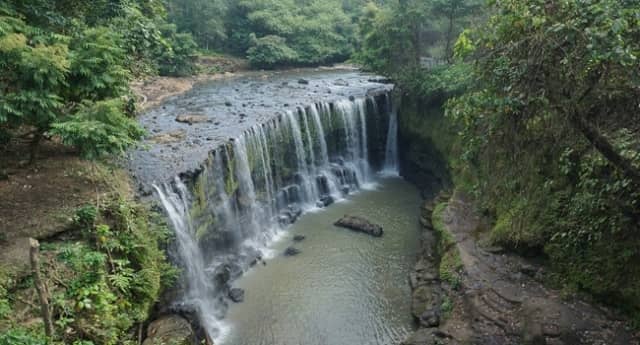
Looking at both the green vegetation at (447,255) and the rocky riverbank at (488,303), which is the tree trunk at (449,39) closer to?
the green vegetation at (447,255)

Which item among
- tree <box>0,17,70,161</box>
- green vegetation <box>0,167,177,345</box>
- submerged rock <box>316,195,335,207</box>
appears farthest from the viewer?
submerged rock <box>316,195,335,207</box>

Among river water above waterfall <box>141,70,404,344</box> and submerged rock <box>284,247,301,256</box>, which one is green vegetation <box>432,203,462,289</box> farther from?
submerged rock <box>284,247,301,256</box>

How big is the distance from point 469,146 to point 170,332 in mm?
6258

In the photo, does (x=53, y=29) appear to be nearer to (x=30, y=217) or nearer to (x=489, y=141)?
(x=30, y=217)

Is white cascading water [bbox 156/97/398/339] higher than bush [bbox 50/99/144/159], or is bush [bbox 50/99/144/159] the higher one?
bush [bbox 50/99/144/159]

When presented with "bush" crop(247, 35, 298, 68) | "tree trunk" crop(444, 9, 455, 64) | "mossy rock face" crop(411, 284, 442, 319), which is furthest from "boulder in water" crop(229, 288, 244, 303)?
"bush" crop(247, 35, 298, 68)

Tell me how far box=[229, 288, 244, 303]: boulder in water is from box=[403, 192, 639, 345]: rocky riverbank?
4.12 metres

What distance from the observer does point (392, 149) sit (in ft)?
65.7

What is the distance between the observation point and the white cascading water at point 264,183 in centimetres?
1065

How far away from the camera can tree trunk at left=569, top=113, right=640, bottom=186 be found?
5.89m

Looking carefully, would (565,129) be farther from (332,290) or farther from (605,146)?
(332,290)

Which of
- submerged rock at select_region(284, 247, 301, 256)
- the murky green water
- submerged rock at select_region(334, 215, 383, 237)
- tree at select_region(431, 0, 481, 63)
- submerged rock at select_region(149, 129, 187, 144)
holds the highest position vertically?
tree at select_region(431, 0, 481, 63)

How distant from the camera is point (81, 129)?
292 inches

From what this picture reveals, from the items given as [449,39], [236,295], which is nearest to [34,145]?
[236,295]
